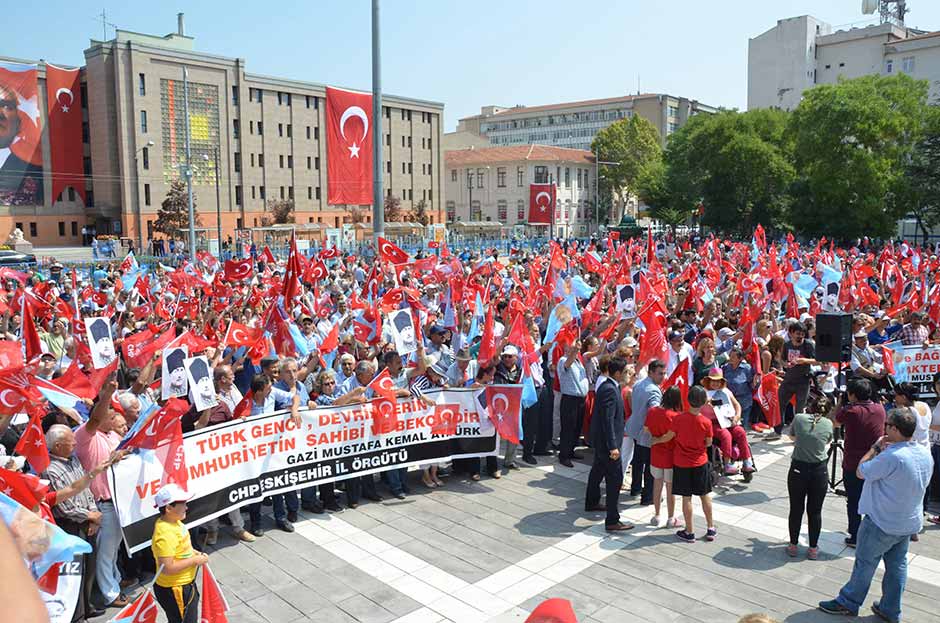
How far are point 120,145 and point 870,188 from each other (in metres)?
55.3

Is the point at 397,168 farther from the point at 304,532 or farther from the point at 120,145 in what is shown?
the point at 304,532

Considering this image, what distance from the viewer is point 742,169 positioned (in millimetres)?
54656

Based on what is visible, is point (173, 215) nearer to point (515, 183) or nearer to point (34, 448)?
point (515, 183)

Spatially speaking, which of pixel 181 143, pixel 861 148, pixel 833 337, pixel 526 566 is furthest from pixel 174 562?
pixel 181 143

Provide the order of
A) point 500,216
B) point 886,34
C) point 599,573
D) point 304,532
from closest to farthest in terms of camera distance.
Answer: point 599,573 → point 304,532 → point 886,34 → point 500,216

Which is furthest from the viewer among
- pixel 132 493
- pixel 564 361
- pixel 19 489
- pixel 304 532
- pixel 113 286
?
pixel 113 286

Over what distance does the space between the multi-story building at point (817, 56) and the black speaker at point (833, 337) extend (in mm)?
71511

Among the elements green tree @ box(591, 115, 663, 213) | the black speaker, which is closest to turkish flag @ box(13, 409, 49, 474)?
the black speaker

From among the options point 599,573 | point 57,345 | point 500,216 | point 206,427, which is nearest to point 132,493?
point 206,427

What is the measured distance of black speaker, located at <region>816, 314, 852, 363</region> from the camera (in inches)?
368

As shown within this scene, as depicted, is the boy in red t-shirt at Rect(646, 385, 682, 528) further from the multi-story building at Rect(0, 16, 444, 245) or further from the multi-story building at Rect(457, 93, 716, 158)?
the multi-story building at Rect(457, 93, 716, 158)

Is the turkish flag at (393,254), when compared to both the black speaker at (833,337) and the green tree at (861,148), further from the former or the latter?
the green tree at (861,148)

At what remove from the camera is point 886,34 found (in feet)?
237

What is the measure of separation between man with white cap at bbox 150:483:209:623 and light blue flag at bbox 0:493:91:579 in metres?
1.02
